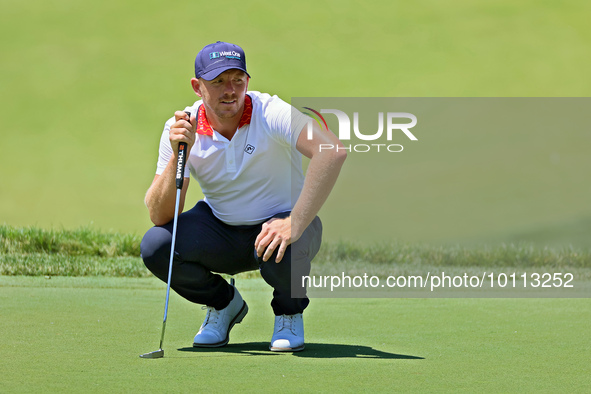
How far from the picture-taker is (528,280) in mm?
5238

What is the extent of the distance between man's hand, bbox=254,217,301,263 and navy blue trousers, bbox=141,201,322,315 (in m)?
0.04

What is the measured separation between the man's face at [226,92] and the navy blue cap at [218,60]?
0.12ft

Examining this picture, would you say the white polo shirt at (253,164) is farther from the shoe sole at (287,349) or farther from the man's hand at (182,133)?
the shoe sole at (287,349)

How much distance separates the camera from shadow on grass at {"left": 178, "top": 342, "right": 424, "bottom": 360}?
2.87 meters

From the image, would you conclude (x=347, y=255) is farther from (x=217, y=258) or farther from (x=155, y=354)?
(x=155, y=354)

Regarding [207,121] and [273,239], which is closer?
[273,239]

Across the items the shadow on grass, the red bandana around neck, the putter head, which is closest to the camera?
the putter head

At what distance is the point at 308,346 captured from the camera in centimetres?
315

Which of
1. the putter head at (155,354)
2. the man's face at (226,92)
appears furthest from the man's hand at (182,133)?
the putter head at (155,354)

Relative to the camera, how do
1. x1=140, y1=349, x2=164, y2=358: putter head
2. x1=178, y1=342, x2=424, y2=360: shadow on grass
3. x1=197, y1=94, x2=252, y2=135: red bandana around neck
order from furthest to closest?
x1=197, y1=94, x2=252, y2=135: red bandana around neck, x1=178, y1=342, x2=424, y2=360: shadow on grass, x1=140, y1=349, x2=164, y2=358: putter head

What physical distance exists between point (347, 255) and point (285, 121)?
293 cm

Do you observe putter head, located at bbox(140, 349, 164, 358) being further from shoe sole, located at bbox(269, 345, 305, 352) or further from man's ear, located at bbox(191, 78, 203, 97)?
man's ear, located at bbox(191, 78, 203, 97)

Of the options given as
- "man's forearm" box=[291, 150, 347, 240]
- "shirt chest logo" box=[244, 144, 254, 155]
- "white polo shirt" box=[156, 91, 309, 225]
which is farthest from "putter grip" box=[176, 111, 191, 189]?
"man's forearm" box=[291, 150, 347, 240]

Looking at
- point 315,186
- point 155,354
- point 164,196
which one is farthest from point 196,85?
point 155,354
